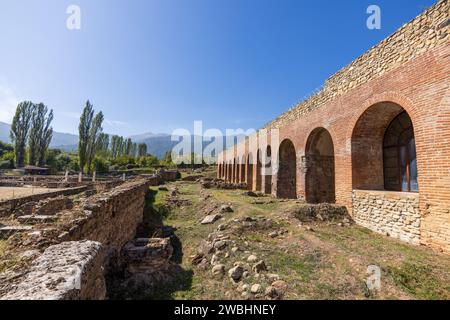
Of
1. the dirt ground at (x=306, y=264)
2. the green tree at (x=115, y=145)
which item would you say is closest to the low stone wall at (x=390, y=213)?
the dirt ground at (x=306, y=264)

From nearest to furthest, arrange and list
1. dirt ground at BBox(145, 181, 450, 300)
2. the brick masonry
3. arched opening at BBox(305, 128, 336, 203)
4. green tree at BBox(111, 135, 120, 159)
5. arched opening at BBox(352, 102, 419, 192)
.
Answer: dirt ground at BBox(145, 181, 450, 300) → the brick masonry → arched opening at BBox(352, 102, 419, 192) → arched opening at BBox(305, 128, 336, 203) → green tree at BBox(111, 135, 120, 159)

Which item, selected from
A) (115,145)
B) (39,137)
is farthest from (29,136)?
(115,145)

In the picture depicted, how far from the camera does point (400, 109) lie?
8.14 m

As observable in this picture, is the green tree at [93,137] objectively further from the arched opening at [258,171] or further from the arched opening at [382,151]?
the arched opening at [382,151]

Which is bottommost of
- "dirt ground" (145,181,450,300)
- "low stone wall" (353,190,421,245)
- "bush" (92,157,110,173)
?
"dirt ground" (145,181,450,300)

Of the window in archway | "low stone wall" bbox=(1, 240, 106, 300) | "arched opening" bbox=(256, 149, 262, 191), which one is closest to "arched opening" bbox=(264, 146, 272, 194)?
"arched opening" bbox=(256, 149, 262, 191)

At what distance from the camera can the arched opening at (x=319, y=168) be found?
41.0 feet

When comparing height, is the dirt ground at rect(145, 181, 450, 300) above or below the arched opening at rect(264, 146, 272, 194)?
below

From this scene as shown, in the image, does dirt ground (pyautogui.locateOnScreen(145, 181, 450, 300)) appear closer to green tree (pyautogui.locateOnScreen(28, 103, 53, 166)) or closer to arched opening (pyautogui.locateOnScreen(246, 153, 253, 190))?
arched opening (pyautogui.locateOnScreen(246, 153, 253, 190))

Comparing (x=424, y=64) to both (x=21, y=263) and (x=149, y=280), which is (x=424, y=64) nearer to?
(x=149, y=280)

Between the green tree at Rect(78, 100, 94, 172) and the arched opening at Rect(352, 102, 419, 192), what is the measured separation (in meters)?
42.0

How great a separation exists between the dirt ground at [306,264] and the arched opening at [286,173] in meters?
7.93

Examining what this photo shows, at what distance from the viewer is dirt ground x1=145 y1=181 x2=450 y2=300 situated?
13.4 feet

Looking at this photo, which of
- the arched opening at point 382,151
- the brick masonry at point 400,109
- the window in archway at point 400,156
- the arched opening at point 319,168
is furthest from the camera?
the arched opening at point 319,168
